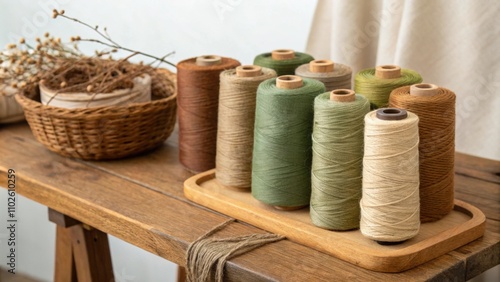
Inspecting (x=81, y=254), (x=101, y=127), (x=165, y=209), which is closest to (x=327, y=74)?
(x=165, y=209)

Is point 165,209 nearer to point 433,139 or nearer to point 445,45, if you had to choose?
point 433,139

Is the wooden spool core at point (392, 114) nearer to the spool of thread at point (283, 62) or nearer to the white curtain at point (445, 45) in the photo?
the spool of thread at point (283, 62)

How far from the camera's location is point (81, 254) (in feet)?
5.64

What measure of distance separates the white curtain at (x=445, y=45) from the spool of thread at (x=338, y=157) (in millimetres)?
558

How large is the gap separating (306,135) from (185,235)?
0.84ft

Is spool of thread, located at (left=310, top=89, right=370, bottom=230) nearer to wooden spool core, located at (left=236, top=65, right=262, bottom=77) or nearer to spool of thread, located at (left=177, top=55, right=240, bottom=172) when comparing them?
wooden spool core, located at (left=236, top=65, right=262, bottom=77)

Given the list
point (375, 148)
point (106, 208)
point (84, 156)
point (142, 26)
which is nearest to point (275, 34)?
point (142, 26)

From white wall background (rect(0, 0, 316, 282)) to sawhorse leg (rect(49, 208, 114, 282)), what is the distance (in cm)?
69

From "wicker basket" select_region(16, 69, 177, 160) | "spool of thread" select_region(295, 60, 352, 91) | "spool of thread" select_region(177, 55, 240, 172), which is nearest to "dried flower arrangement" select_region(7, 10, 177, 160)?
"wicker basket" select_region(16, 69, 177, 160)

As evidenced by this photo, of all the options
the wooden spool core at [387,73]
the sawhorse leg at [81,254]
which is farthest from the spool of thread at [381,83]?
the sawhorse leg at [81,254]

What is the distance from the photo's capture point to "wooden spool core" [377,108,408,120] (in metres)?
1.13

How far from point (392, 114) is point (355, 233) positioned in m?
0.21

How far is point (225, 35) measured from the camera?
216 centimetres

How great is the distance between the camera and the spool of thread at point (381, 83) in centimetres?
129
